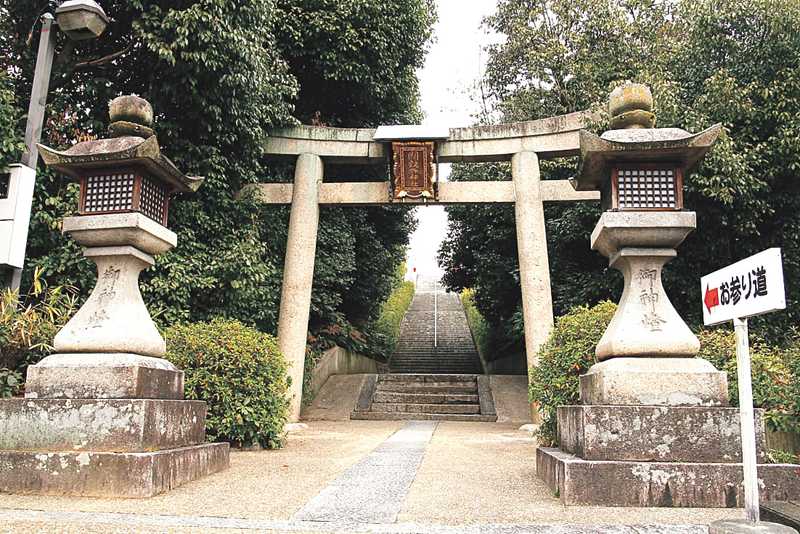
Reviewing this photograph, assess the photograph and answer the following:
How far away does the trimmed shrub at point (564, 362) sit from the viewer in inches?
239

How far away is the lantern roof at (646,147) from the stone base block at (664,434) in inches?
71.0

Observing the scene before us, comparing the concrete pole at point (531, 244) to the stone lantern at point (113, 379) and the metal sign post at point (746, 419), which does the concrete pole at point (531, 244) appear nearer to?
the stone lantern at point (113, 379)

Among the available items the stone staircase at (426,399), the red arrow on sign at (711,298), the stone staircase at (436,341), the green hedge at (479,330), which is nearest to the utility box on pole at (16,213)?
the red arrow on sign at (711,298)

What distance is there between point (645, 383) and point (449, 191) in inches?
251

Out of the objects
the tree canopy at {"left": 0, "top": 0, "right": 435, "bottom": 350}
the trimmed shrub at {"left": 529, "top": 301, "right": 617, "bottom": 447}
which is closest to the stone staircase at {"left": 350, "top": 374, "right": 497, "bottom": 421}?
the tree canopy at {"left": 0, "top": 0, "right": 435, "bottom": 350}

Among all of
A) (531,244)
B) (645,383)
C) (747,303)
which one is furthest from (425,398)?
(747,303)

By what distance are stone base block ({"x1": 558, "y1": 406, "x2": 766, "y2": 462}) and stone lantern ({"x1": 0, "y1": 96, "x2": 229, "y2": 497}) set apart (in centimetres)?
290

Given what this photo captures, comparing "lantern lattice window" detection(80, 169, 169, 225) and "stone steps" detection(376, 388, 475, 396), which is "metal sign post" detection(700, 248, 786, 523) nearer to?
"lantern lattice window" detection(80, 169, 169, 225)

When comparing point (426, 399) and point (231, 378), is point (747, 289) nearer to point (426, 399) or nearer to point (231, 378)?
point (231, 378)

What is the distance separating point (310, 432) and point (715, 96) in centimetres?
760

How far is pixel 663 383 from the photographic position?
4129 millimetres

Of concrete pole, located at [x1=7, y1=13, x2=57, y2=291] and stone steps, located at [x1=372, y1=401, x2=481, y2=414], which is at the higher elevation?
concrete pole, located at [x1=7, y1=13, x2=57, y2=291]

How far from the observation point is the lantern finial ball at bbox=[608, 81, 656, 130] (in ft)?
15.5

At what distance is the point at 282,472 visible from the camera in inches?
202
